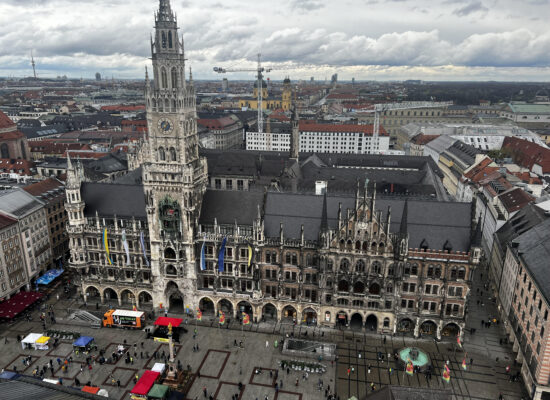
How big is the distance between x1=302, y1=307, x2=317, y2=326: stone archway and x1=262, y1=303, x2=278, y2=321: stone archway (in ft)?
21.3

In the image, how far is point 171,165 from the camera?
90.5 metres

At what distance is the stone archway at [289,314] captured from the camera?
3762 inches

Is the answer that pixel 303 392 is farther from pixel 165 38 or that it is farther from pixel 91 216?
pixel 165 38

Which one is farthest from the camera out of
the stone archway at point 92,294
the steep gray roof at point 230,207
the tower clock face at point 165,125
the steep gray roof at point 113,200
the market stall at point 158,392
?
the stone archway at point 92,294

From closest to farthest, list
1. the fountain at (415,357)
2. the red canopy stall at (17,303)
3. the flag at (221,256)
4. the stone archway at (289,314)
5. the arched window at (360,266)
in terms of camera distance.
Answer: the fountain at (415,357) → the arched window at (360,266) → the flag at (221,256) → the red canopy stall at (17,303) → the stone archway at (289,314)

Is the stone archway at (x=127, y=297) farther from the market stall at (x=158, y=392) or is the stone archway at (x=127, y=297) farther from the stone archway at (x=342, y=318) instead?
the stone archway at (x=342, y=318)

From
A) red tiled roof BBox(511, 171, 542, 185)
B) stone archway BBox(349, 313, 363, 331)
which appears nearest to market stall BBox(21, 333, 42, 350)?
stone archway BBox(349, 313, 363, 331)

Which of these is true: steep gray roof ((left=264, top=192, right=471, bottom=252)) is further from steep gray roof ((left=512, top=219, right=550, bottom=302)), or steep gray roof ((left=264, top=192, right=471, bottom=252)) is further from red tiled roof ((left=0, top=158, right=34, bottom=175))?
red tiled roof ((left=0, top=158, right=34, bottom=175))

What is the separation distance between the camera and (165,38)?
87.8m

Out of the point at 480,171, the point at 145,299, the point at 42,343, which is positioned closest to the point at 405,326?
the point at 145,299

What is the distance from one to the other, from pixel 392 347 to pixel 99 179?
359 feet

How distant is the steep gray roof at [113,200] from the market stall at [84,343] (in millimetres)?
27820

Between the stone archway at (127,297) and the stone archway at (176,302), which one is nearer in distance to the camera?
the stone archway at (176,302)

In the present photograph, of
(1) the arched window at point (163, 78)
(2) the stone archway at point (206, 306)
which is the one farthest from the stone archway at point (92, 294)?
(1) the arched window at point (163, 78)
